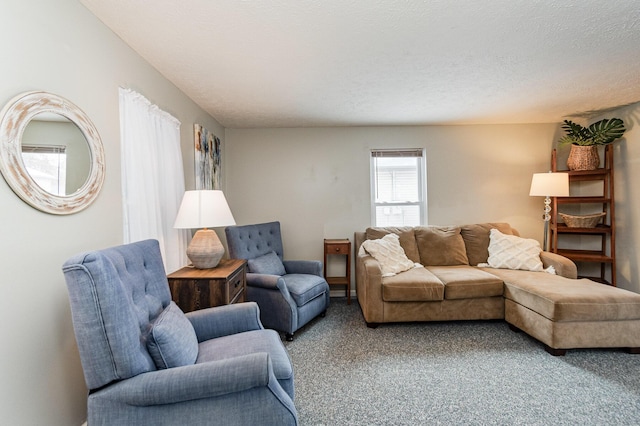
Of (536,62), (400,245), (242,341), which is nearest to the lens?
(242,341)

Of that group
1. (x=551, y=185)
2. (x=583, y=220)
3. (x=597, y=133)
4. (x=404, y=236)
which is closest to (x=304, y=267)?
(x=404, y=236)

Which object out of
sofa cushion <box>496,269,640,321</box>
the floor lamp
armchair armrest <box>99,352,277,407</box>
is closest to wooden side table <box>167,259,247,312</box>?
armchair armrest <box>99,352,277,407</box>

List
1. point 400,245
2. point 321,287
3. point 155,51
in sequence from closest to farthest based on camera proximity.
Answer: point 155,51
point 321,287
point 400,245

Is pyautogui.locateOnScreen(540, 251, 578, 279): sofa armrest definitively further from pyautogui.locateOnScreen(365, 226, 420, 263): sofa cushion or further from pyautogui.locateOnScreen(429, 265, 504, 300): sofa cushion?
pyautogui.locateOnScreen(365, 226, 420, 263): sofa cushion

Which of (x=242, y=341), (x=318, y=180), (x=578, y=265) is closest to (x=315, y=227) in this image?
(x=318, y=180)

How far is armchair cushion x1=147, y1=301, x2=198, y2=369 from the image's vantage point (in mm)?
1233

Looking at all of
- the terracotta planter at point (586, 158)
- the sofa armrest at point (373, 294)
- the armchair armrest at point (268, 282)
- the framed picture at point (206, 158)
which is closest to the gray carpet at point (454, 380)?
the sofa armrest at point (373, 294)

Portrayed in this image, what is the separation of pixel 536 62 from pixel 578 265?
3.03m

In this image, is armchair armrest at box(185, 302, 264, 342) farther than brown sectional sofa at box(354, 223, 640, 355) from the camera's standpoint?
No

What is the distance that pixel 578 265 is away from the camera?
12.5 feet

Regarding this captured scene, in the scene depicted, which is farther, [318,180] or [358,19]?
[318,180]

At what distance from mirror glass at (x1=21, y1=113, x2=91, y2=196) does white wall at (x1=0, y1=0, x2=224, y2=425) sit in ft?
0.43

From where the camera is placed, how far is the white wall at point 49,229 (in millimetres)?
1165

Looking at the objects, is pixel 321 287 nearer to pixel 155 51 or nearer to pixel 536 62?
pixel 155 51
